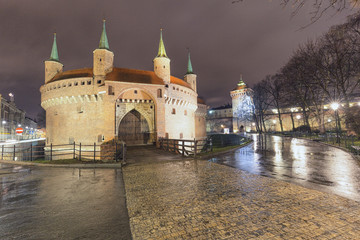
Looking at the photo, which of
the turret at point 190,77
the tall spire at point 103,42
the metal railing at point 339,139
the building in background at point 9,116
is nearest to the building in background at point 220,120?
the turret at point 190,77

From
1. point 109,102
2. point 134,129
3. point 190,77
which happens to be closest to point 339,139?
point 134,129

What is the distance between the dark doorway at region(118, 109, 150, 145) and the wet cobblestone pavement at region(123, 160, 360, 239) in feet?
57.4

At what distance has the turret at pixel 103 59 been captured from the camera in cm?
2274

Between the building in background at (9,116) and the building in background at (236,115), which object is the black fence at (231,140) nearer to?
the building in background at (236,115)

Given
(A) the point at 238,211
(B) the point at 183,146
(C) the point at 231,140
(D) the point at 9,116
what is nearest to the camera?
(A) the point at 238,211

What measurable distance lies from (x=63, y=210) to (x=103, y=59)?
22829 mm

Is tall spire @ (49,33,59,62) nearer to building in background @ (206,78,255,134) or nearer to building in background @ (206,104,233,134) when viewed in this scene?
building in background @ (206,78,255,134)

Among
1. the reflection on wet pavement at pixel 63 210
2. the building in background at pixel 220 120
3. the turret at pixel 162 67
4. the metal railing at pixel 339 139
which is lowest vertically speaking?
the reflection on wet pavement at pixel 63 210

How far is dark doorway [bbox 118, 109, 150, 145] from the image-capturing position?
23062 mm

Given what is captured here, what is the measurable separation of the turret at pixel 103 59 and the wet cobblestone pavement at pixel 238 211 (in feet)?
68.0

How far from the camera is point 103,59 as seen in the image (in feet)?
75.7

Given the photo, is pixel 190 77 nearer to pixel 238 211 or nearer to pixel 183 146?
pixel 183 146

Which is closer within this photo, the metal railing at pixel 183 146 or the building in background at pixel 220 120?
the metal railing at pixel 183 146

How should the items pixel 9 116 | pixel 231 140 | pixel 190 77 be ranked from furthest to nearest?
pixel 9 116, pixel 190 77, pixel 231 140
